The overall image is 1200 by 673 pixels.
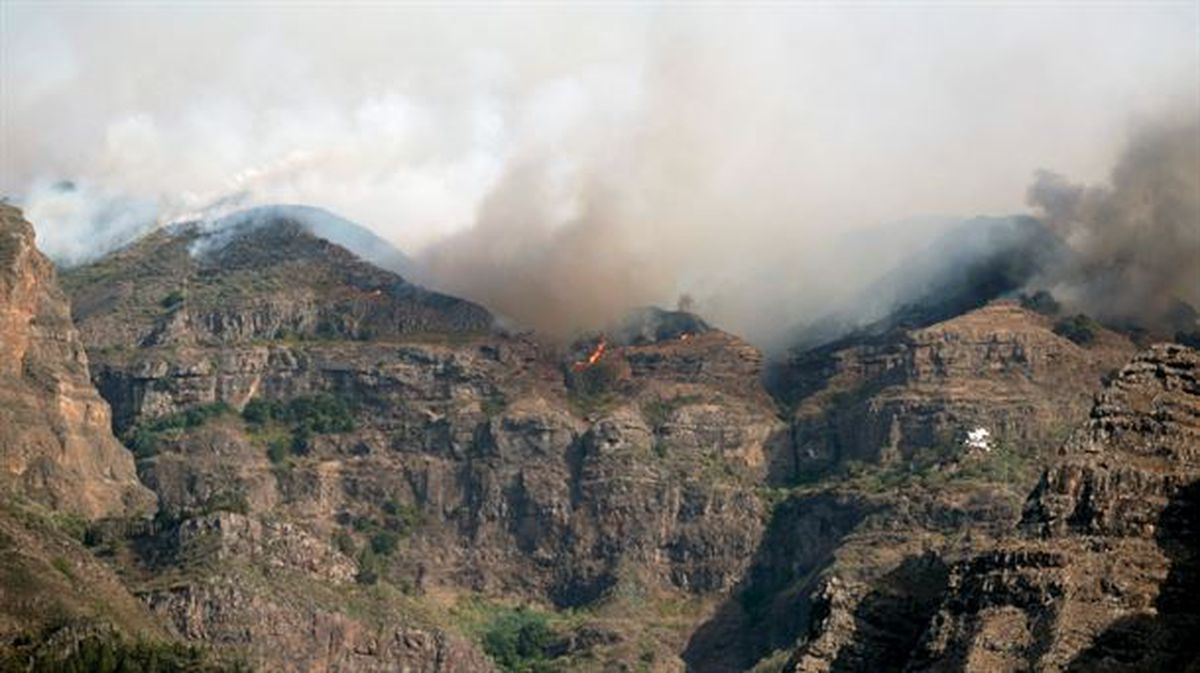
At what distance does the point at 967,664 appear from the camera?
199m

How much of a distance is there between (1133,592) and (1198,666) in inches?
362

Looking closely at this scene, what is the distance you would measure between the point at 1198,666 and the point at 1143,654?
6.33m

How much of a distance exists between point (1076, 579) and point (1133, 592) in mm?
2597

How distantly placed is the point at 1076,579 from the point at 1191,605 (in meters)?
5.24

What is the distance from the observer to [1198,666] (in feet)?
627

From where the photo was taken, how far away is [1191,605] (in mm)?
199875

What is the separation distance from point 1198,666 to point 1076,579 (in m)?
10.2

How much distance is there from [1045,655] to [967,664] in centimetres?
386

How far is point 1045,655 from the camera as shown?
648 ft

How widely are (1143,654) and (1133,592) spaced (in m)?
3.59

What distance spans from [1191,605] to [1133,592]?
2640mm

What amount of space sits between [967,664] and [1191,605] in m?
10.3

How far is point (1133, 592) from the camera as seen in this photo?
199875 millimetres
